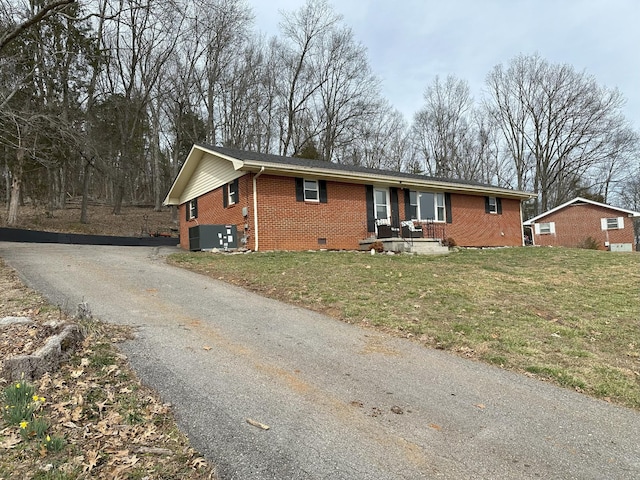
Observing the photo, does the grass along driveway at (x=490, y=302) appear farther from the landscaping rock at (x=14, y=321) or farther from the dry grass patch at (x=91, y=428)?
the landscaping rock at (x=14, y=321)

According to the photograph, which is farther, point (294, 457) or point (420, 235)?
point (420, 235)

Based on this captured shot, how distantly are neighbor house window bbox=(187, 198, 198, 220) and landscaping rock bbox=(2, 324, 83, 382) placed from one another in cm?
1409

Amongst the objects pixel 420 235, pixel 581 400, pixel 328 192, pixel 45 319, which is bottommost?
pixel 581 400

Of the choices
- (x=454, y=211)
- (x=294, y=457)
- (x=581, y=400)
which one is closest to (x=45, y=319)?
(x=294, y=457)

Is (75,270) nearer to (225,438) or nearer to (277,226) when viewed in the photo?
(277,226)

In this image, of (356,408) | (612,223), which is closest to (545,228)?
(612,223)

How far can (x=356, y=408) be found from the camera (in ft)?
10.5

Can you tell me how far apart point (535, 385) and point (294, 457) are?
8.52ft

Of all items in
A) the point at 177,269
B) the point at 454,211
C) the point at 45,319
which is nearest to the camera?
the point at 45,319

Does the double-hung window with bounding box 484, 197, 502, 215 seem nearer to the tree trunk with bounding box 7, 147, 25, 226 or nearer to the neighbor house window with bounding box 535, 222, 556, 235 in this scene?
the neighbor house window with bounding box 535, 222, 556, 235

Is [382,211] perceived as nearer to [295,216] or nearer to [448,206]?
[448,206]

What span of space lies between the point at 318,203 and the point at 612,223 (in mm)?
24376

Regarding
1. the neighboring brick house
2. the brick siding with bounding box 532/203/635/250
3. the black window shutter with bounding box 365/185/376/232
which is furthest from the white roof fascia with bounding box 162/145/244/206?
the brick siding with bounding box 532/203/635/250

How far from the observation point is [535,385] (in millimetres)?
3805
